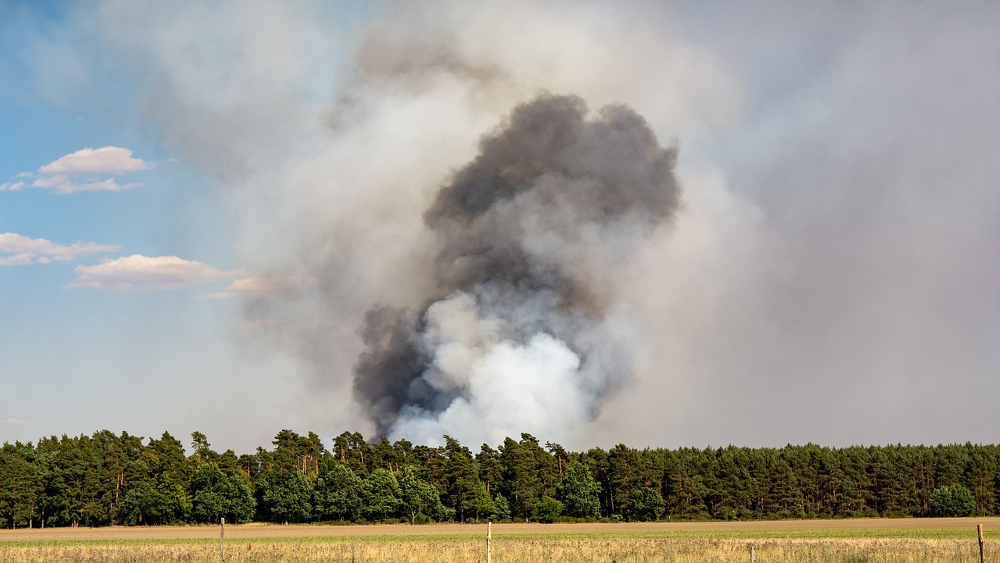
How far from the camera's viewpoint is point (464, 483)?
125250 mm

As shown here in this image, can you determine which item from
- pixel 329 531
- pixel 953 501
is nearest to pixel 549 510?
pixel 329 531

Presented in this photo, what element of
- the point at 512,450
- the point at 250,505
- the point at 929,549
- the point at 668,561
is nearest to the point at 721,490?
the point at 512,450

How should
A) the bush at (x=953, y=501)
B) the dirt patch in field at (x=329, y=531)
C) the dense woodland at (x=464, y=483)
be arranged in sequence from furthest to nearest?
the bush at (x=953, y=501)
the dense woodland at (x=464, y=483)
the dirt patch in field at (x=329, y=531)

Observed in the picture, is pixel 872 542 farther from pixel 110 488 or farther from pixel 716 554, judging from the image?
pixel 110 488

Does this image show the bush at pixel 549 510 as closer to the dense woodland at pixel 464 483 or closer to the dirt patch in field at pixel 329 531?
the dense woodland at pixel 464 483

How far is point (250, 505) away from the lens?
120 meters

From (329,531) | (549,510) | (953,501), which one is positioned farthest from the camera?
(953,501)

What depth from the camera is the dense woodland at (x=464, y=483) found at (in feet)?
398

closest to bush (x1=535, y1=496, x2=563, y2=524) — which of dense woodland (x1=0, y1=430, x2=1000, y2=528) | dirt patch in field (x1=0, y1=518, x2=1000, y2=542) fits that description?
dense woodland (x1=0, y1=430, x2=1000, y2=528)

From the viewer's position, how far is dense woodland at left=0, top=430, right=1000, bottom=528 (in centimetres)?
12131

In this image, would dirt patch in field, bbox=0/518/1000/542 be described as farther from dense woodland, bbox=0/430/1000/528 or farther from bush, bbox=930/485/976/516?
bush, bbox=930/485/976/516

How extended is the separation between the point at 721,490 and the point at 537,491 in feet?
81.3

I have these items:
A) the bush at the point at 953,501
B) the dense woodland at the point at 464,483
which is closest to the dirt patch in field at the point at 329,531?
the dense woodland at the point at 464,483

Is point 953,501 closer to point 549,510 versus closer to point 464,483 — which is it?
point 549,510
